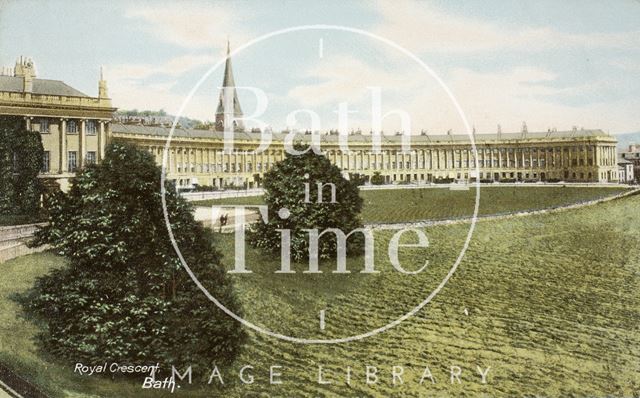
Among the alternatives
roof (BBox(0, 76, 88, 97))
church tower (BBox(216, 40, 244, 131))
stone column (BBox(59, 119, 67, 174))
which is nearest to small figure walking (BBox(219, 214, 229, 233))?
church tower (BBox(216, 40, 244, 131))

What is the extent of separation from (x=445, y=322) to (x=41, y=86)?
726 centimetres

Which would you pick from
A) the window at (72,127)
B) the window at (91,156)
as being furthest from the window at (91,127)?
the window at (91,156)

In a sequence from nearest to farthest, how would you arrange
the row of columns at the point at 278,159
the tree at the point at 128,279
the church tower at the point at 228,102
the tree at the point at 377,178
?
the tree at the point at 128,279, the church tower at the point at 228,102, the row of columns at the point at 278,159, the tree at the point at 377,178

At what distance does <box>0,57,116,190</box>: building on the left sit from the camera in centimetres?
803

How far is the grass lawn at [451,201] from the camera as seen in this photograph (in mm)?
9305

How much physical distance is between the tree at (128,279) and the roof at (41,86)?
1.52 metres

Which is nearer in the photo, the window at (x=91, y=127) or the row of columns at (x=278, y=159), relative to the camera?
the window at (x=91, y=127)

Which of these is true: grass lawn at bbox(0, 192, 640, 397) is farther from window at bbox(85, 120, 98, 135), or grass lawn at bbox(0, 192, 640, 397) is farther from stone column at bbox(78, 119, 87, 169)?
window at bbox(85, 120, 98, 135)

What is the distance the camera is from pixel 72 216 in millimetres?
7223

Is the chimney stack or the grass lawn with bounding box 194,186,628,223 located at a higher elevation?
the chimney stack

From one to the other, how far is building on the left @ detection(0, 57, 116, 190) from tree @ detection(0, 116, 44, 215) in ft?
0.47

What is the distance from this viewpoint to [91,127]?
8266mm

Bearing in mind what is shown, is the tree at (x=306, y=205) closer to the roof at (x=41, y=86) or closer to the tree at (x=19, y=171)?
the roof at (x=41, y=86)

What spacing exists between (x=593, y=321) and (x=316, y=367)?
14.7ft
